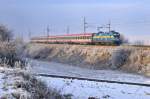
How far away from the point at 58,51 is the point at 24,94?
258 feet

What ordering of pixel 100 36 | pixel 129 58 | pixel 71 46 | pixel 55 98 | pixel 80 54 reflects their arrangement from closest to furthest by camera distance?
pixel 55 98 → pixel 129 58 → pixel 100 36 → pixel 80 54 → pixel 71 46

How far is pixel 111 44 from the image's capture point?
7062 cm

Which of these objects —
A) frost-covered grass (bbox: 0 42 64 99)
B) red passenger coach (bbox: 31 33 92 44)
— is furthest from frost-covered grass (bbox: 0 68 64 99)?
red passenger coach (bbox: 31 33 92 44)

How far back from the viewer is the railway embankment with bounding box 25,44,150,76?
56791mm

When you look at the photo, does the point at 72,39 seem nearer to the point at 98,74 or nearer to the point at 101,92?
the point at 98,74

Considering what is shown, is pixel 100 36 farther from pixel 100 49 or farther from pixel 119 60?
pixel 119 60

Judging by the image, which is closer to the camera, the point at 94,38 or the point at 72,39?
the point at 94,38

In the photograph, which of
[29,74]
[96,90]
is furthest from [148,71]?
[29,74]

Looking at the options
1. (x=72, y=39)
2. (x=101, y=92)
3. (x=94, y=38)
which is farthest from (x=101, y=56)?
(x=101, y=92)

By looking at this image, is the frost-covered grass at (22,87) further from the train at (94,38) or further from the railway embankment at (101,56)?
the train at (94,38)

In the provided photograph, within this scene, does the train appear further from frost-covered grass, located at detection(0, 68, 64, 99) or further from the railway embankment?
frost-covered grass, located at detection(0, 68, 64, 99)

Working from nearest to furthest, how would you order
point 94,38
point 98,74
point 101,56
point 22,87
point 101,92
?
point 22,87 < point 101,92 < point 98,74 < point 101,56 < point 94,38

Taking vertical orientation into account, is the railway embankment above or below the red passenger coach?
below

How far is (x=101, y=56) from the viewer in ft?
227
